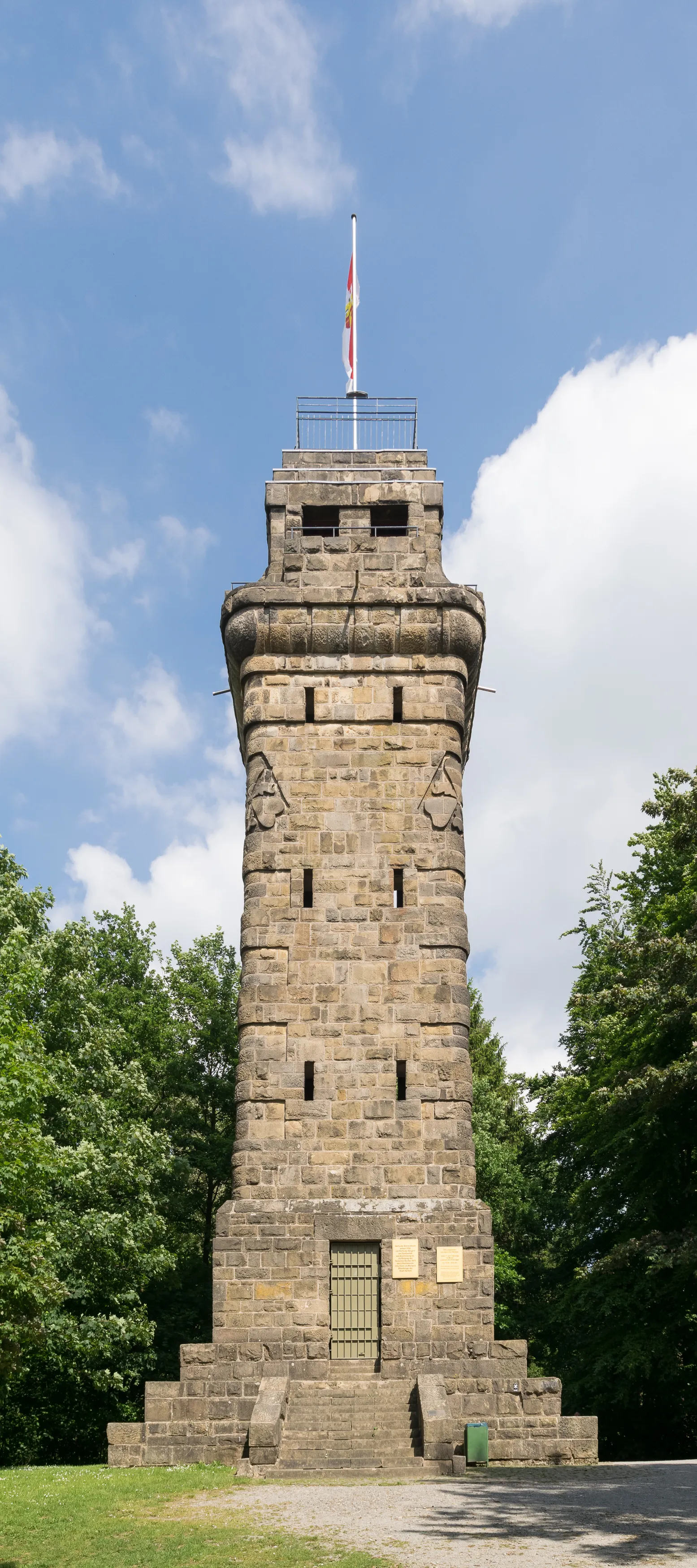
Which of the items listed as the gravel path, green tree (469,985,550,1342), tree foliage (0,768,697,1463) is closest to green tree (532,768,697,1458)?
tree foliage (0,768,697,1463)

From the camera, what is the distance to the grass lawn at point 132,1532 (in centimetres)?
1034

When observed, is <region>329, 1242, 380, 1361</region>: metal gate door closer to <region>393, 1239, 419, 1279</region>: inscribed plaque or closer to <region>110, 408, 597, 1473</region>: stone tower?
<region>110, 408, 597, 1473</region>: stone tower

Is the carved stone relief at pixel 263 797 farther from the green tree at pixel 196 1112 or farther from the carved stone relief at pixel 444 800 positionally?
the green tree at pixel 196 1112

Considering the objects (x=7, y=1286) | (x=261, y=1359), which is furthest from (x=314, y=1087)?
(x=7, y=1286)

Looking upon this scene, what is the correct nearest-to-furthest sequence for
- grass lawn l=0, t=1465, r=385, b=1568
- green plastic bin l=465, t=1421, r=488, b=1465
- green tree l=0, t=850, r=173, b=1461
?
grass lawn l=0, t=1465, r=385, b=1568 < green plastic bin l=465, t=1421, r=488, b=1465 < green tree l=0, t=850, r=173, b=1461

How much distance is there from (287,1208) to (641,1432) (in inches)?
365

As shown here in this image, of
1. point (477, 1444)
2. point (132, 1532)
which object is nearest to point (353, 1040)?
point (477, 1444)

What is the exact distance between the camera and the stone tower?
1708 centimetres

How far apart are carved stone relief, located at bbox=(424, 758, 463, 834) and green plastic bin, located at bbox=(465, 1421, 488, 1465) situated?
812cm

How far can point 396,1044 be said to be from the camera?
19.2 metres

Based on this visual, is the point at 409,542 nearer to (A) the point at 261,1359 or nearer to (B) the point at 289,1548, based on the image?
(A) the point at 261,1359

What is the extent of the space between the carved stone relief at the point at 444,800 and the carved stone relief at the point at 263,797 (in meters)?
2.21

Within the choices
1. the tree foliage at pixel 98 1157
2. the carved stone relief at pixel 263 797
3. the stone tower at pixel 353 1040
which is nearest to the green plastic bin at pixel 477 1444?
the stone tower at pixel 353 1040

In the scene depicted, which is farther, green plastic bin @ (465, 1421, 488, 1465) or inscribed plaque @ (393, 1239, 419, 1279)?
inscribed plaque @ (393, 1239, 419, 1279)
